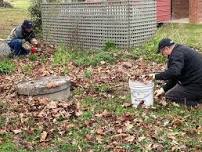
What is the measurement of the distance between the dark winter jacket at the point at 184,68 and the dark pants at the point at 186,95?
3.0 inches

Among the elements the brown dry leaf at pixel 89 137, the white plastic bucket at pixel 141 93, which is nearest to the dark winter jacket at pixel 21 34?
the white plastic bucket at pixel 141 93

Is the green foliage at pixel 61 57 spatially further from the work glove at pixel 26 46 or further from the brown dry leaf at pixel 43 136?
the brown dry leaf at pixel 43 136

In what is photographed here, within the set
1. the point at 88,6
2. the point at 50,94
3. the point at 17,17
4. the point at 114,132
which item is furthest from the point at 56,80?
the point at 17,17

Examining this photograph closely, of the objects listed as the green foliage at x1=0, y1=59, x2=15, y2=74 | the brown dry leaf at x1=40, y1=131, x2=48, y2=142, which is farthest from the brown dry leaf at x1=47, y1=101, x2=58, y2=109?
the green foliage at x1=0, y1=59, x2=15, y2=74

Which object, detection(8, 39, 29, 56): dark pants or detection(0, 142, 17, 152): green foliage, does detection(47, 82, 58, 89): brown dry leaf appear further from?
detection(8, 39, 29, 56): dark pants

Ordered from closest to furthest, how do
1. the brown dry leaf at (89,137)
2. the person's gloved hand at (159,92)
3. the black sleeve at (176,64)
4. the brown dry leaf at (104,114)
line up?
1. the brown dry leaf at (89,137)
2. the brown dry leaf at (104,114)
3. the black sleeve at (176,64)
4. the person's gloved hand at (159,92)

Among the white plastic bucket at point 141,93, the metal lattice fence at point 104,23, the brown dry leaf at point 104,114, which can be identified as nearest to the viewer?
the brown dry leaf at point 104,114

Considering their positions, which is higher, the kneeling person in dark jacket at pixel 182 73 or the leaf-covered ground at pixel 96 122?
the kneeling person in dark jacket at pixel 182 73

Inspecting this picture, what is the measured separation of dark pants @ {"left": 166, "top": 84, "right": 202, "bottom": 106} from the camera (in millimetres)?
9602

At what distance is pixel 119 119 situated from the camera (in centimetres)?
872

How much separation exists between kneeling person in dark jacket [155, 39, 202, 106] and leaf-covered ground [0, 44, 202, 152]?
0.24 m

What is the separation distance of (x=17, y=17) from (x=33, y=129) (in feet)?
69.6

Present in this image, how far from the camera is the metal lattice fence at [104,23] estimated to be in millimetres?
15938

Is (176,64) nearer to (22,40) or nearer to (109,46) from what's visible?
(109,46)
